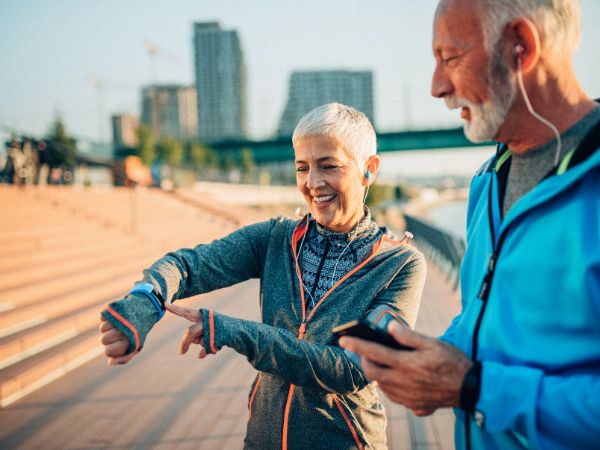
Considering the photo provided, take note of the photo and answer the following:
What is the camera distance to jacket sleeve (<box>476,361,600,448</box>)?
0.86 metres

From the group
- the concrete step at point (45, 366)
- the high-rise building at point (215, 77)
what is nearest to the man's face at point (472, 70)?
the concrete step at point (45, 366)

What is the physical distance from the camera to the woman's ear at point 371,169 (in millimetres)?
1689

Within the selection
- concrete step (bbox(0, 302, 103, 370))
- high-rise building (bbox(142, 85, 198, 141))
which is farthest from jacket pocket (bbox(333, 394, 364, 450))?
high-rise building (bbox(142, 85, 198, 141))

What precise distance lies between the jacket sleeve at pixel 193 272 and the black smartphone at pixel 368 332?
588 mm

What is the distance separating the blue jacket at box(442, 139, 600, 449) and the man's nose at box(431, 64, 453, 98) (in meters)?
0.35

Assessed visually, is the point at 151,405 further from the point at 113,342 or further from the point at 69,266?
the point at 69,266

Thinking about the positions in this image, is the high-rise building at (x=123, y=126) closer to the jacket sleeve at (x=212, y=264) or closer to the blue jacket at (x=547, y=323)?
the jacket sleeve at (x=212, y=264)

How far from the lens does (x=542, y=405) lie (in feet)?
2.97

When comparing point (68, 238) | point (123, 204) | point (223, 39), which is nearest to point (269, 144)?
point (123, 204)

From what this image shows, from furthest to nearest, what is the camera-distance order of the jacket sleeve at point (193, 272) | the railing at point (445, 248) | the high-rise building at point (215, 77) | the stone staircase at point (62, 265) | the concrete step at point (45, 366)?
the high-rise building at point (215, 77), the railing at point (445, 248), the stone staircase at point (62, 265), the concrete step at point (45, 366), the jacket sleeve at point (193, 272)

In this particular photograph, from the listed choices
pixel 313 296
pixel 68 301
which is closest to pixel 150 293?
pixel 313 296

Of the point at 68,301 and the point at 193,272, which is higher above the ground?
the point at 193,272

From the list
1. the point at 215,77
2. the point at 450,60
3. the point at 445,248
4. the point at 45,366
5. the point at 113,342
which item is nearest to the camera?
the point at 450,60

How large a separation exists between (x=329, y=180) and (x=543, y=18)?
783 mm
